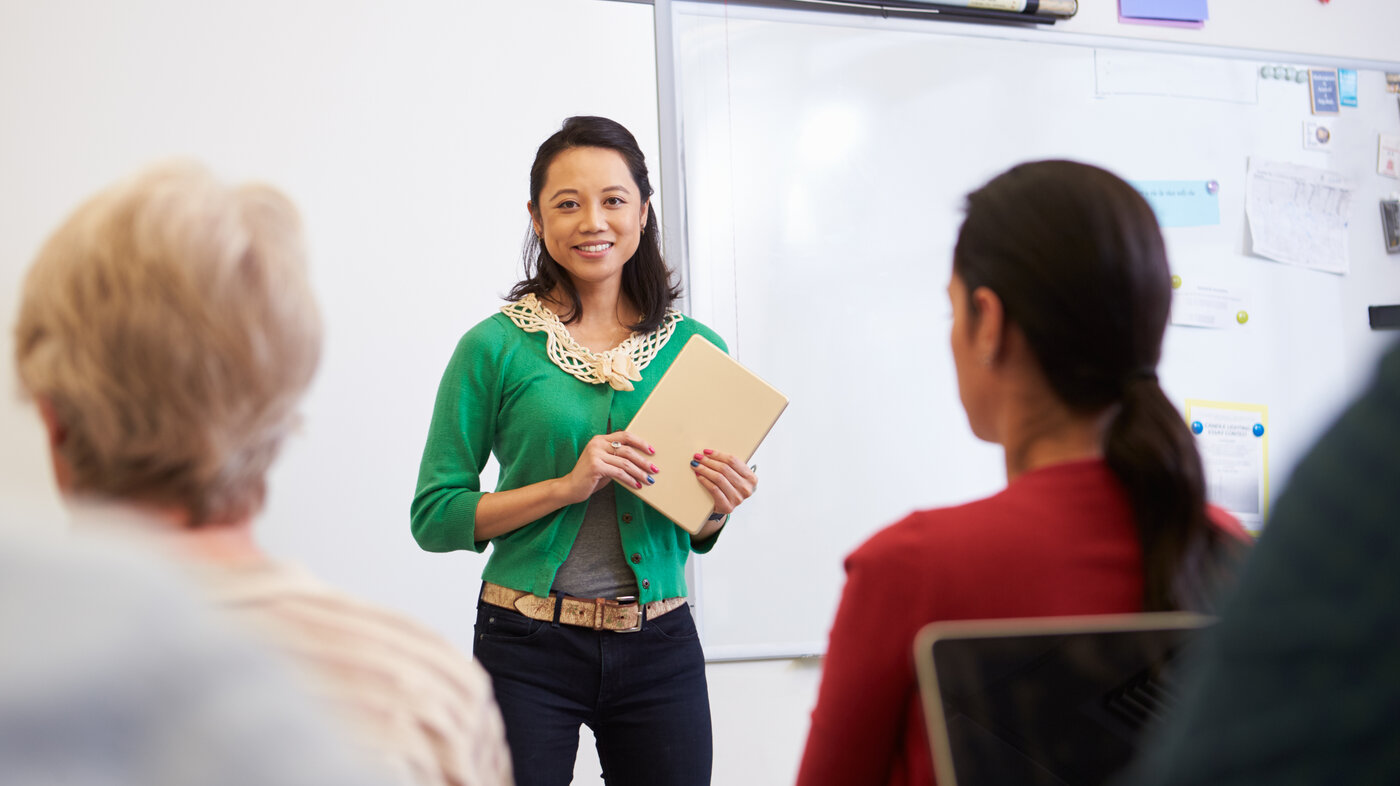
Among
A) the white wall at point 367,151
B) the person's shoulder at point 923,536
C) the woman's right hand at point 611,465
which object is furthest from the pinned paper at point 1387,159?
the person's shoulder at point 923,536

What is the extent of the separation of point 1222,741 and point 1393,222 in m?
3.16

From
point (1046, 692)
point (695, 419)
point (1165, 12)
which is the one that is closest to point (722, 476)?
point (695, 419)

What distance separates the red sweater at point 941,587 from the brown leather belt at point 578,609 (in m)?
0.72

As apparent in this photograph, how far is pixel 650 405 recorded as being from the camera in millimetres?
1593

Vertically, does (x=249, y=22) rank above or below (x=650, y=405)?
above

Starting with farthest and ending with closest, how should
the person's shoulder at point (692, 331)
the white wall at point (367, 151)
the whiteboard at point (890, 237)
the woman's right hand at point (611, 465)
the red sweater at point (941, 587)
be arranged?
the whiteboard at point (890, 237)
the white wall at point (367, 151)
the person's shoulder at point (692, 331)
the woman's right hand at point (611, 465)
the red sweater at point (941, 587)

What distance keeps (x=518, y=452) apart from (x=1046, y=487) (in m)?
0.95

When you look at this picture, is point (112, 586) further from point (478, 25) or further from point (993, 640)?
point (478, 25)

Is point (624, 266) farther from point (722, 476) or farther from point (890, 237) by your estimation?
point (890, 237)

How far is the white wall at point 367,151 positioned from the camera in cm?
206

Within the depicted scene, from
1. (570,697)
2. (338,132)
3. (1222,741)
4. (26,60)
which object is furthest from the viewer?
(338,132)

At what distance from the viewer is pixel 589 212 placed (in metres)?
1.64

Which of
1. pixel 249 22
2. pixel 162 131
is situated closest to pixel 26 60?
pixel 162 131

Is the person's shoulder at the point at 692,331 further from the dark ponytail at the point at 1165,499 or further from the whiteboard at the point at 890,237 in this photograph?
the dark ponytail at the point at 1165,499
